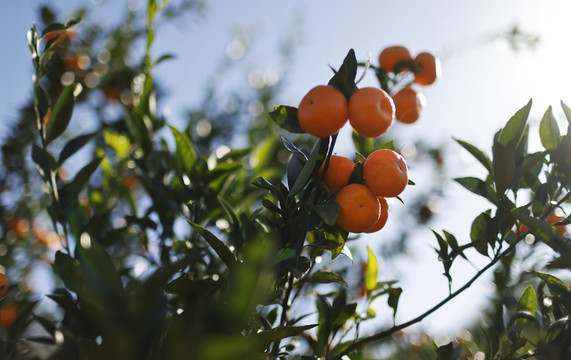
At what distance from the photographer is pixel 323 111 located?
684 millimetres

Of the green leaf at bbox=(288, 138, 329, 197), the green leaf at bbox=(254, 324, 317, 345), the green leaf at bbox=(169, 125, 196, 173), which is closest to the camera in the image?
the green leaf at bbox=(254, 324, 317, 345)

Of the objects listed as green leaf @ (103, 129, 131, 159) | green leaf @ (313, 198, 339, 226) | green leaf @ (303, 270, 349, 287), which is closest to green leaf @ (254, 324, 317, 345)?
green leaf @ (313, 198, 339, 226)

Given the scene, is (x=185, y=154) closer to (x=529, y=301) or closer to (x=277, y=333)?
(x=277, y=333)

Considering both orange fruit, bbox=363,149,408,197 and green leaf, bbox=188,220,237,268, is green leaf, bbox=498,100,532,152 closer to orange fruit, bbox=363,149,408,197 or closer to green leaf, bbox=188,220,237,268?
orange fruit, bbox=363,149,408,197

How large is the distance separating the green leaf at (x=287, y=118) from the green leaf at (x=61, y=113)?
61 cm

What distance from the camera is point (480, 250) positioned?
3.10 feet

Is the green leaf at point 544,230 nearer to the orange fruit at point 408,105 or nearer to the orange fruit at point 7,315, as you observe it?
the orange fruit at point 408,105

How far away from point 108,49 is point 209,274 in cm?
183

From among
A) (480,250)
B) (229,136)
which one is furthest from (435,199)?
(480,250)

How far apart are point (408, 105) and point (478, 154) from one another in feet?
0.65

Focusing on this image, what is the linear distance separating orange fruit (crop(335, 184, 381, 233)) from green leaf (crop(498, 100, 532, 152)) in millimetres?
379

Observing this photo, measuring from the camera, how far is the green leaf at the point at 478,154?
921 millimetres

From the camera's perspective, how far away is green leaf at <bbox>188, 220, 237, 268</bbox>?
0.72m

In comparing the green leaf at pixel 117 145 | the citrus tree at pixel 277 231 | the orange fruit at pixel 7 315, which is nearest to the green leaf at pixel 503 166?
the citrus tree at pixel 277 231
